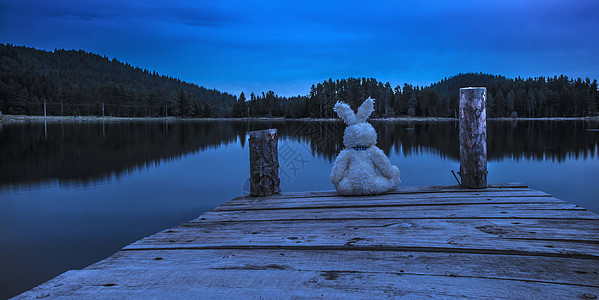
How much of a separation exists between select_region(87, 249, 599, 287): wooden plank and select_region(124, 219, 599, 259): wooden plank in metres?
0.13

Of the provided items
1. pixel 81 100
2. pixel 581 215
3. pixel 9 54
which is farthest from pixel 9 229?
pixel 9 54

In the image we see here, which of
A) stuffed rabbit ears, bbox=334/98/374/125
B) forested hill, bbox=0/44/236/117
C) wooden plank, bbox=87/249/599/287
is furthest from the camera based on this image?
forested hill, bbox=0/44/236/117

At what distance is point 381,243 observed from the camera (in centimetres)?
292

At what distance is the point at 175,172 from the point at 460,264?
47.4 ft

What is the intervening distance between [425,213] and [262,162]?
2.60 meters

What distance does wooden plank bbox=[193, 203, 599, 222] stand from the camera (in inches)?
150

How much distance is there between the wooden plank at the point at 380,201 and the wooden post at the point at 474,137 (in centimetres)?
65

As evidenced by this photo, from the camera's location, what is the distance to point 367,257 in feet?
8.64

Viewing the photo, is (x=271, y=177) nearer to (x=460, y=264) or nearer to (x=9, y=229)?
(x=460, y=264)

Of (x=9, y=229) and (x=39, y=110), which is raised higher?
(x=39, y=110)

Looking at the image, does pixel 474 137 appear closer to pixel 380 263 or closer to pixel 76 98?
pixel 380 263

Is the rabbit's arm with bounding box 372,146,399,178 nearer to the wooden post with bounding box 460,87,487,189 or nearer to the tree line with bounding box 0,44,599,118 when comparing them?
the wooden post with bounding box 460,87,487,189

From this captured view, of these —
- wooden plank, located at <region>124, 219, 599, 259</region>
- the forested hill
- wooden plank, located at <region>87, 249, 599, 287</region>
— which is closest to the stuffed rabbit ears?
wooden plank, located at <region>124, 219, 599, 259</region>

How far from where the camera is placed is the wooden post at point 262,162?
217 inches
